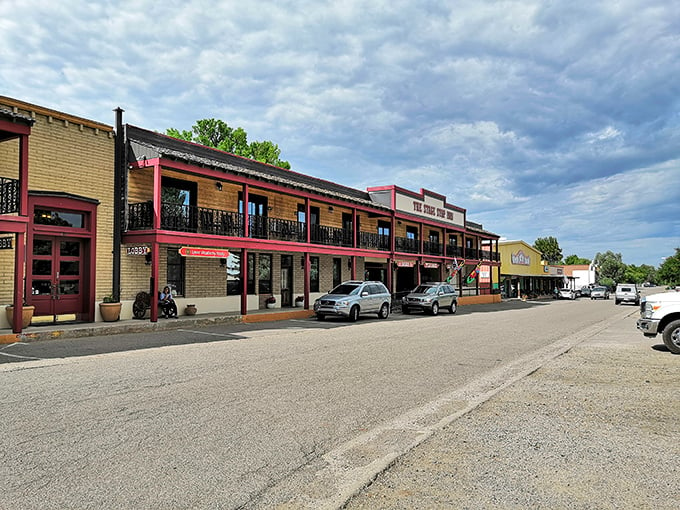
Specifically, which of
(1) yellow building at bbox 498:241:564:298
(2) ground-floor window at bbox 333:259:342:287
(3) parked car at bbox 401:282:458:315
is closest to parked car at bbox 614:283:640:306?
(1) yellow building at bbox 498:241:564:298

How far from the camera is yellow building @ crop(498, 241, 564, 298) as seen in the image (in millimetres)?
56750

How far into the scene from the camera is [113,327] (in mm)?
15195

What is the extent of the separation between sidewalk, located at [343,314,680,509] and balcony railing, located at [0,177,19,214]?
12674mm

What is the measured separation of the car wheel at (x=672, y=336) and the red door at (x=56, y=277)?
53.7 feet

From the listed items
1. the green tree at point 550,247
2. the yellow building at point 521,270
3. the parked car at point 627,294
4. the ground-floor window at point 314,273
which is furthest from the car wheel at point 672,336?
the green tree at point 550,247

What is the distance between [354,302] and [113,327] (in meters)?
9.63

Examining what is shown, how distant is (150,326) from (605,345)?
12992mm

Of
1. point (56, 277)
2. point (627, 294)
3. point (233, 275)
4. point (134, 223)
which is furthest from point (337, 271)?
point (627, 294)

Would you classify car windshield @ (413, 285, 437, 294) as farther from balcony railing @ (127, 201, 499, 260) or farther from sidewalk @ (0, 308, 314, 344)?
sidewalk @ (0, 308, 314, 344)

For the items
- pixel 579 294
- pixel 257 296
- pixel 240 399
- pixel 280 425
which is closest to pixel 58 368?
pixel 240 399

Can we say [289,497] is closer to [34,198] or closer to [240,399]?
[240,399]

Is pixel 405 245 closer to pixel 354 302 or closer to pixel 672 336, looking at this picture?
pixel 354 302

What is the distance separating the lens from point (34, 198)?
15414 mm

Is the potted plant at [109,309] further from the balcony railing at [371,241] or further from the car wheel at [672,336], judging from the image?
the car wheel at [672,336]
